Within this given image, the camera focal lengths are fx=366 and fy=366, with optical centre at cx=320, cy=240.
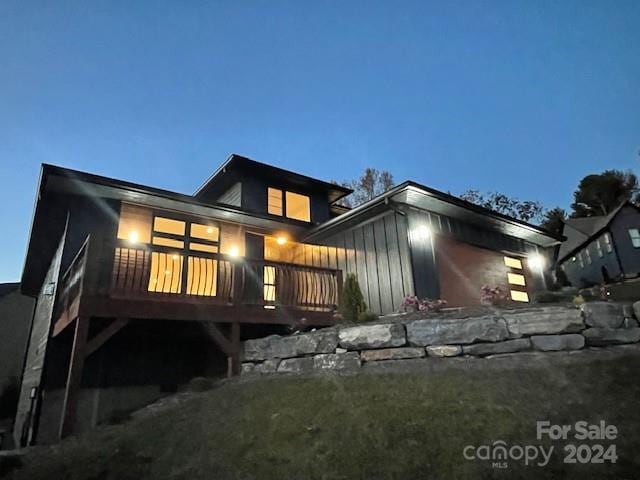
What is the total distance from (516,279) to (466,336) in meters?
7.33

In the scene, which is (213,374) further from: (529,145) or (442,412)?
(529,145)

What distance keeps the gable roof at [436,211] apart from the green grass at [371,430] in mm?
4624

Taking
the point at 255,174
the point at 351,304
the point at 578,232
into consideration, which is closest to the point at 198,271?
the point at 351,304

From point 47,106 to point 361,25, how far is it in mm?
51974

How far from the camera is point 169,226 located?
9.68 meters

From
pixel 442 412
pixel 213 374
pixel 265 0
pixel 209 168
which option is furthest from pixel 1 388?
pixel 209 168

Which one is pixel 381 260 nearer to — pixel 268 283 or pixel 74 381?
pixel 268 283

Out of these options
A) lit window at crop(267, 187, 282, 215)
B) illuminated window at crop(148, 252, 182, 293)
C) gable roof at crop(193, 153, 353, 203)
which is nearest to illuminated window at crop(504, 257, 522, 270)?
gable roof at crop(193, 153, 353, 203)

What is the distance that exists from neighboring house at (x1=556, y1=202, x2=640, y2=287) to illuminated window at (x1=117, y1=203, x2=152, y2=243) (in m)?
21.2

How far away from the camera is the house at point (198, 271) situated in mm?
6410

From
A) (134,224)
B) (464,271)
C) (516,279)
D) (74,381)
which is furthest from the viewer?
(516,279)

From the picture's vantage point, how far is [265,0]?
1966 centimetres

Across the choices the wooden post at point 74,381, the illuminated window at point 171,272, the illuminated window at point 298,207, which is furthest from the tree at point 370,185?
the wooden post at point 74,381

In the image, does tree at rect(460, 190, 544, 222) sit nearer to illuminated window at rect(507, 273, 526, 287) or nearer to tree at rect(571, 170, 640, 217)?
tree at rect(571, 170, 640, 217)
